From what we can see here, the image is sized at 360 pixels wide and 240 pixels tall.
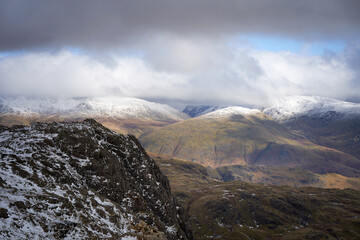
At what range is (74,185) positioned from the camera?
2135 inches

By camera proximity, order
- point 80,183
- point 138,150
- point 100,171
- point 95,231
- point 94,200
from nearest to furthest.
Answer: point 95,231 → point 94,200 → point 80,183 → point 100,171 → point 138,150

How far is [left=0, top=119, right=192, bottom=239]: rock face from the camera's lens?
38.9 meters

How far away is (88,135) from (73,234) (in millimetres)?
35048

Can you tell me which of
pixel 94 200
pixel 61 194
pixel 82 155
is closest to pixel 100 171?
pixel 82 155

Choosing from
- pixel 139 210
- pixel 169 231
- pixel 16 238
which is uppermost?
pixel 16 238

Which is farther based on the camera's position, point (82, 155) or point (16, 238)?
point (82, 155)

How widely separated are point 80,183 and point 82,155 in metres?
9.11

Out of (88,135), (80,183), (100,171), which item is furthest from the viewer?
(88,135)

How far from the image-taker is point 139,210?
65.0m

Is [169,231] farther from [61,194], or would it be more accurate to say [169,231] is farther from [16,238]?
[16,238]

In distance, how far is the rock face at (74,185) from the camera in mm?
38906

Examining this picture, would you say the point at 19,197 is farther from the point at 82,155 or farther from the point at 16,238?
the point at 82,155

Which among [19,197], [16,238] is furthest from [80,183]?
[16,238]

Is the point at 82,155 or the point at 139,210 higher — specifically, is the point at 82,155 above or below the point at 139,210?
above
